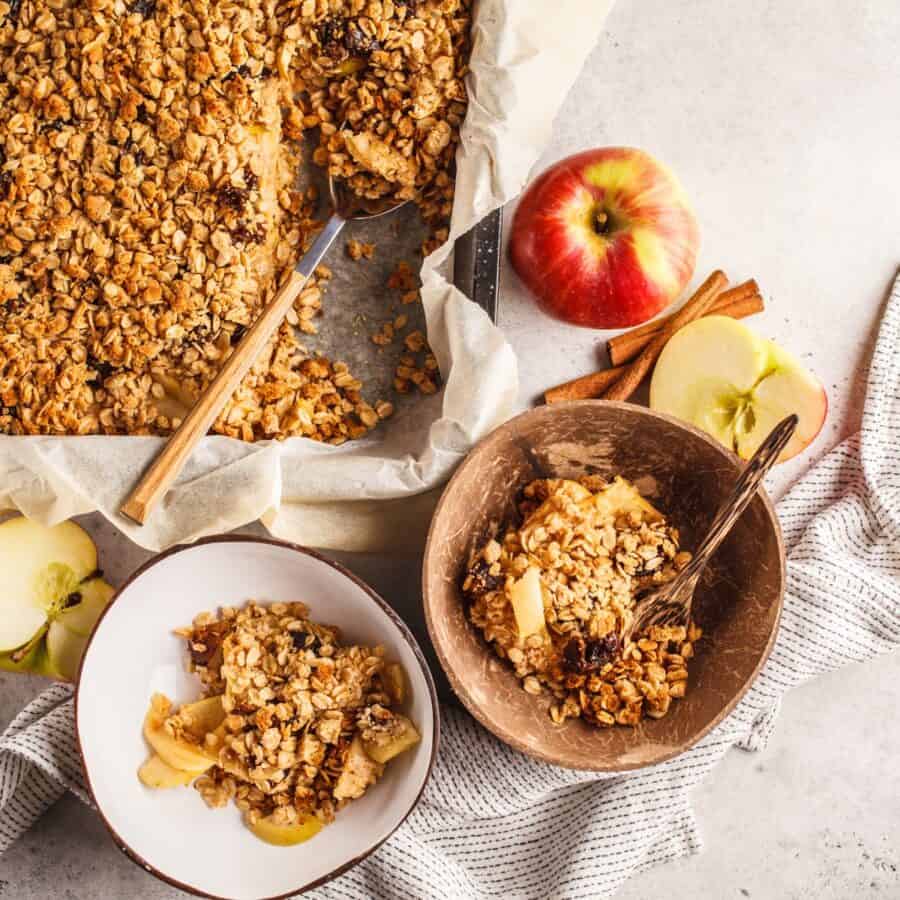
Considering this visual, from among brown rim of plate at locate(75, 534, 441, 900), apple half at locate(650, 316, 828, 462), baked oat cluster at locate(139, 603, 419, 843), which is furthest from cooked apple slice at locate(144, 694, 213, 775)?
apple half at locate(650, 316, 828, 462)

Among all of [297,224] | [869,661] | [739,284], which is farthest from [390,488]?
[869,661]

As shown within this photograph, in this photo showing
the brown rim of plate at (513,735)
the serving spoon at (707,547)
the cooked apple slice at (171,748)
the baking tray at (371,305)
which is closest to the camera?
the serving spoon at (707,547)

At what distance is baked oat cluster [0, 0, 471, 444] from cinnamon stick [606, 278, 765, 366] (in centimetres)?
40

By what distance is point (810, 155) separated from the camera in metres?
1.55

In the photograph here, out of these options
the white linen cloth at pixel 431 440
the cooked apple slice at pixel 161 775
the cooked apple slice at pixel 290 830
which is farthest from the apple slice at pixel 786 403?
the cooked apple slice at pixel 161 775

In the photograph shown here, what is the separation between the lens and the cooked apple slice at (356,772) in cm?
133

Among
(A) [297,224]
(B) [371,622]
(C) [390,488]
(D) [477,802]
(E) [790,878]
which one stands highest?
(A) [297,224]

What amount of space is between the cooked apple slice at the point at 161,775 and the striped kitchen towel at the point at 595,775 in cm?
14

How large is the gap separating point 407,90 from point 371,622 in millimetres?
742

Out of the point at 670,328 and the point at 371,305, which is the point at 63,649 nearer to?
the point at 371,305

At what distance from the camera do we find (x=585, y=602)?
1293 millimetres

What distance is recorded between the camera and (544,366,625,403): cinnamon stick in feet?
4.99

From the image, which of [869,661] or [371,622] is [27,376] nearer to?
[371,622]

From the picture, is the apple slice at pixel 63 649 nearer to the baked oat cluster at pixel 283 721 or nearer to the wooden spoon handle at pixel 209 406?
the baked oat cluster at pixel 283 721
